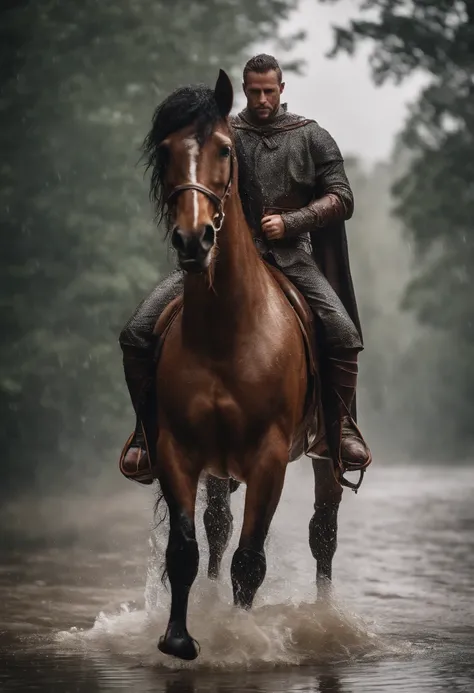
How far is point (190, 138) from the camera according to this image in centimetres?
798

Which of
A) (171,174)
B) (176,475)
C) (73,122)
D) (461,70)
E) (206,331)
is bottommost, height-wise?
(176,475)

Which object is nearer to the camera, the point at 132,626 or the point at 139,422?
the point at 139,422

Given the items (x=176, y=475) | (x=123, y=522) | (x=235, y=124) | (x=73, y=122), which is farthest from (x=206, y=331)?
(x=73, y=122)

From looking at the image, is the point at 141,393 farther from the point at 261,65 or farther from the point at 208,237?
the point at 261,65

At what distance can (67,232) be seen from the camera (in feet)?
88.1

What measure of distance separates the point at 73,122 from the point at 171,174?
20.1 m

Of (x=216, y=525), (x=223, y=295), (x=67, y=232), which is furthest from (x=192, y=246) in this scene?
(x=67, y=232)

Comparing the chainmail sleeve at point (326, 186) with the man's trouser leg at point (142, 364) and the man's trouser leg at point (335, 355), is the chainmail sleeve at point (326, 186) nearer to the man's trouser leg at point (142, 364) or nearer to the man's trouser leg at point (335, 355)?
the man's trouser leg at point (335, 355)

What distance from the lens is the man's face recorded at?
30.8ft

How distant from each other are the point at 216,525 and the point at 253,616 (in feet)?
6.34

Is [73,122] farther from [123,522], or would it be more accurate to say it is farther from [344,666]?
[344,666]

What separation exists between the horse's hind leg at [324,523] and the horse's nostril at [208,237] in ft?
11.0

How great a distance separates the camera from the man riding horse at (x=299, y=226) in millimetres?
9320

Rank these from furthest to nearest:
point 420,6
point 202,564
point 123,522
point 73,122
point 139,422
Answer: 1. point 420,6
2. point 73,122
3. point 123,522
4. point 202,564
5. point 139,422
